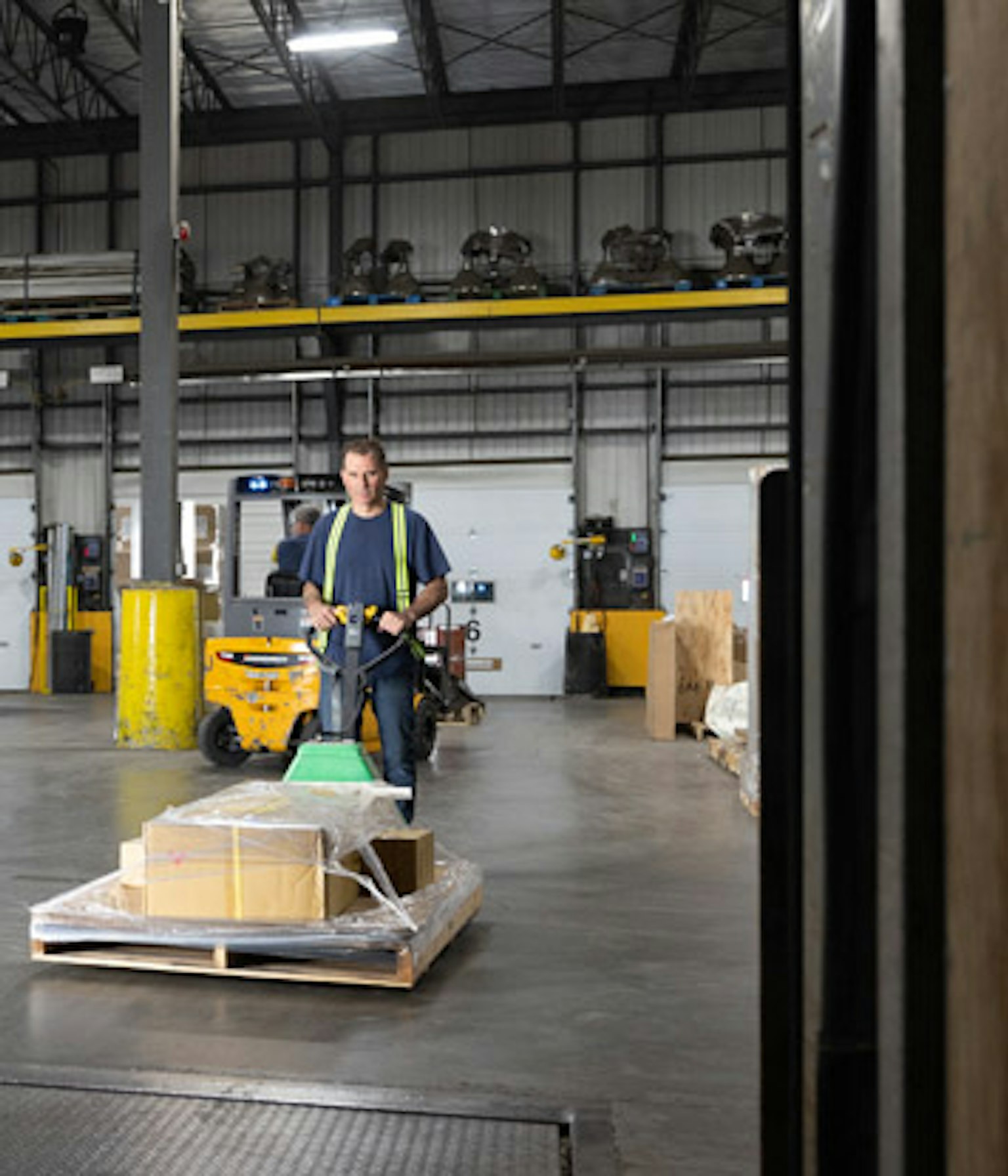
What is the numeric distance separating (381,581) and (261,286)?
1069 cm

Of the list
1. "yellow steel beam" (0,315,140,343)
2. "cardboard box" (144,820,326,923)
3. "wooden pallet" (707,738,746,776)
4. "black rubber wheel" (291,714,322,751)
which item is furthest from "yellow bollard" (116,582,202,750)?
"yellow steel beam" (0,315,140,343)

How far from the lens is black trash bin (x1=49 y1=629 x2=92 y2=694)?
1470cm

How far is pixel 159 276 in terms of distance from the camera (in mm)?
8680

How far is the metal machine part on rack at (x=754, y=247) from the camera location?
1276 centimetres

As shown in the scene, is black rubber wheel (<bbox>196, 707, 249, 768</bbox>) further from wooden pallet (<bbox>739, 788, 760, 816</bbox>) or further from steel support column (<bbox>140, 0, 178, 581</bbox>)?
wooden pallet (<bbox>739, 788, 760, 816</bbox>)

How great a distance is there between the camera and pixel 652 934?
12.2 ft

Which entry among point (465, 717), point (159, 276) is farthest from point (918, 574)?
point (465, 717)

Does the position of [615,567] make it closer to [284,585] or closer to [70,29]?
[284,585]

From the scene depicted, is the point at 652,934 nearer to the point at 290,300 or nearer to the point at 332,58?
the point at 290,300

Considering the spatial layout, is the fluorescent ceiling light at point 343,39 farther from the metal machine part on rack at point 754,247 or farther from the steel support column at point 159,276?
the metal machine part on rack at point 754,247

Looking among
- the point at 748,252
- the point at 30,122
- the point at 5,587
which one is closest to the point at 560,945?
the point at 748,252

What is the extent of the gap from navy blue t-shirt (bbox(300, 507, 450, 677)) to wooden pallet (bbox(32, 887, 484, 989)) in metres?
1.30

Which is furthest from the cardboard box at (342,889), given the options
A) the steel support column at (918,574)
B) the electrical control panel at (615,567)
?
the electrical control panel at (615,567)

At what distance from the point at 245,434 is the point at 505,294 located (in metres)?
4.82
